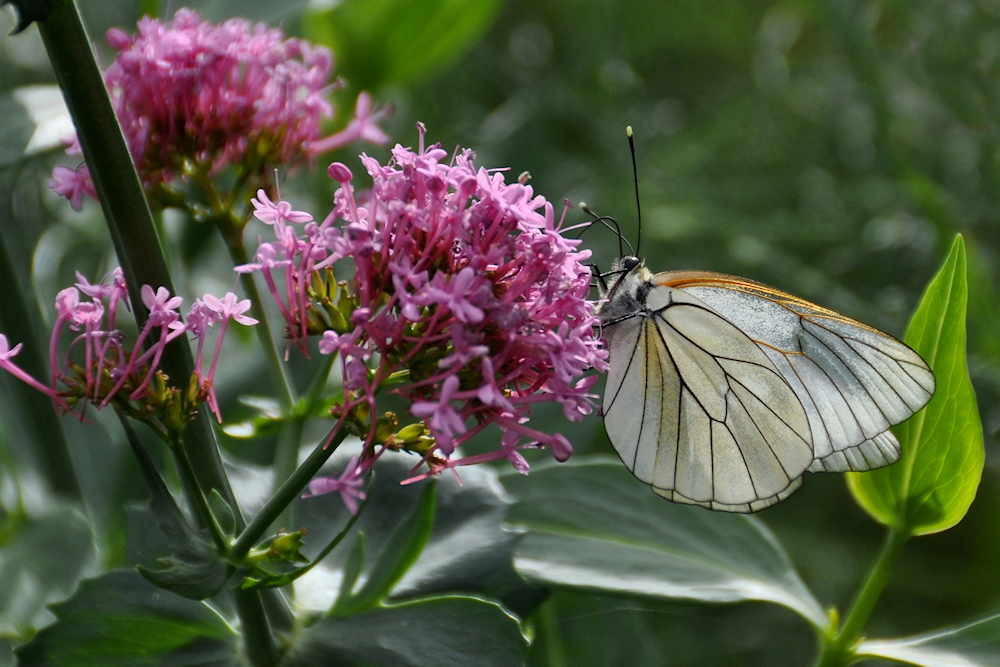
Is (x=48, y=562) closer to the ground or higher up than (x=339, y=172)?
closer to the ground

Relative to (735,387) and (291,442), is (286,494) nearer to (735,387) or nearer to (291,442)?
(291,442)

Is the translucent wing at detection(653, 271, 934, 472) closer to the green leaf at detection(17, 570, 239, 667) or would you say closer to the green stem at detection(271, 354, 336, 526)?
the green stem at detection(271, 354, 336, 526)

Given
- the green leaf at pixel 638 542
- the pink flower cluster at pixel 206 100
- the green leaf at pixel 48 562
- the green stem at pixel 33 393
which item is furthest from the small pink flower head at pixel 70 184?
the green leaf at pixel 638 542

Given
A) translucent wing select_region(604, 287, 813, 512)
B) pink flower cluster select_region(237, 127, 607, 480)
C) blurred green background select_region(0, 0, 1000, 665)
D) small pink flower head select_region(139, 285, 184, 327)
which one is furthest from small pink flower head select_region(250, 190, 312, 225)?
blurred green background select_region(0, 0, 1000, 665)

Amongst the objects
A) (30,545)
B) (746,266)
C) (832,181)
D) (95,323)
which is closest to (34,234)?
(30,545)

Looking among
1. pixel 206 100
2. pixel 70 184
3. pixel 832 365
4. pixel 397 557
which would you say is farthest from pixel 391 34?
pixel 397 557

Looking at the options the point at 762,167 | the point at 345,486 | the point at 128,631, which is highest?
the point at 762,167
